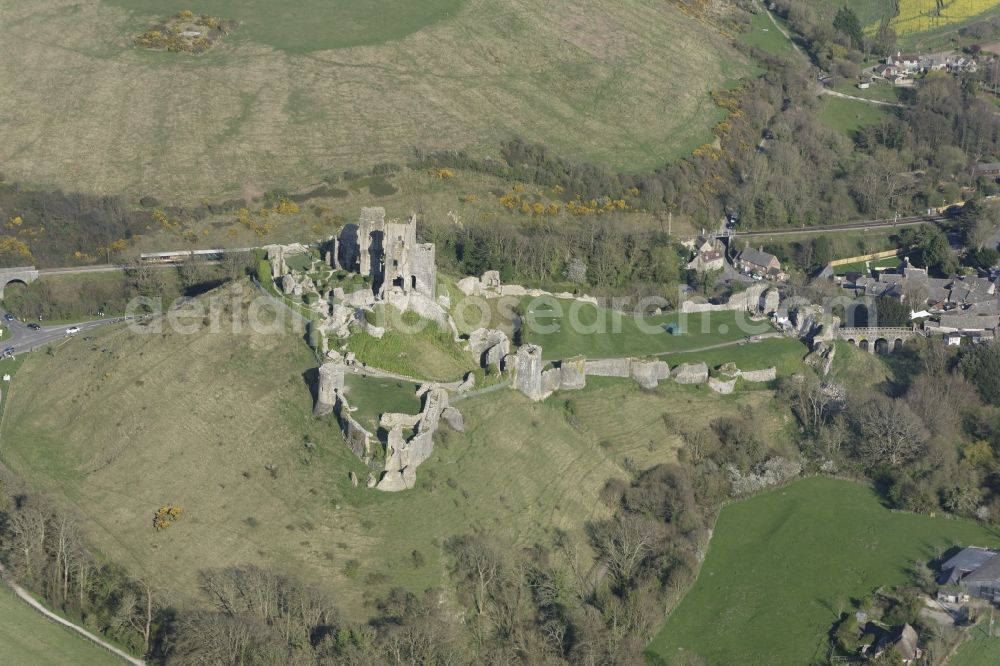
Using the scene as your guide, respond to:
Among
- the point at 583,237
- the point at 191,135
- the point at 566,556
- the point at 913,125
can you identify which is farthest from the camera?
the point at 913,125

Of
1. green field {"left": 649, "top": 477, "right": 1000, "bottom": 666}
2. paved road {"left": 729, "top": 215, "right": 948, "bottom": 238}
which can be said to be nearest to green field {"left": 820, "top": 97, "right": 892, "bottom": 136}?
paved road {"left": 729, "top": 215, "right": 948, "bottom": 238}

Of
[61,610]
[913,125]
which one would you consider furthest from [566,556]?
[913,125]

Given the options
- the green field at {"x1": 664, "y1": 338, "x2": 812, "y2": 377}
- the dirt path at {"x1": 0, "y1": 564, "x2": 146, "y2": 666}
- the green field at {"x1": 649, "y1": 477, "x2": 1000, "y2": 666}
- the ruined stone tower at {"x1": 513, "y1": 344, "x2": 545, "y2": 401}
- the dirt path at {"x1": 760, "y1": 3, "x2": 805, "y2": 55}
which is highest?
the ruined stone tower at {"x1": 513, "y1": 344, "x2": 545, "y2": 401}

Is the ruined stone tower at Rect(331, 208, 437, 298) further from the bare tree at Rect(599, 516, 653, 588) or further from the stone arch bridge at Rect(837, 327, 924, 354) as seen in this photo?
the stone arch bridge at Rect(837, 327, 924, 354)

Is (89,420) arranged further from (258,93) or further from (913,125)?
(913,125)

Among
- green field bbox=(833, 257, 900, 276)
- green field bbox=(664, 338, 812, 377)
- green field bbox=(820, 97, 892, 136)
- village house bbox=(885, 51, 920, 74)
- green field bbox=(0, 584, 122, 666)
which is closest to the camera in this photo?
green field bbox=(0, 584, 122, 666)

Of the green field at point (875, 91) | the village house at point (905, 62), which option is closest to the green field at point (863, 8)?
the village house at point (905, 62)

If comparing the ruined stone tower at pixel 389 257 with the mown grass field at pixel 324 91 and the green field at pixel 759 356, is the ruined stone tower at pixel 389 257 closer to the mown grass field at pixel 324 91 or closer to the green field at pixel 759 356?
the green field at pixel 759 356
